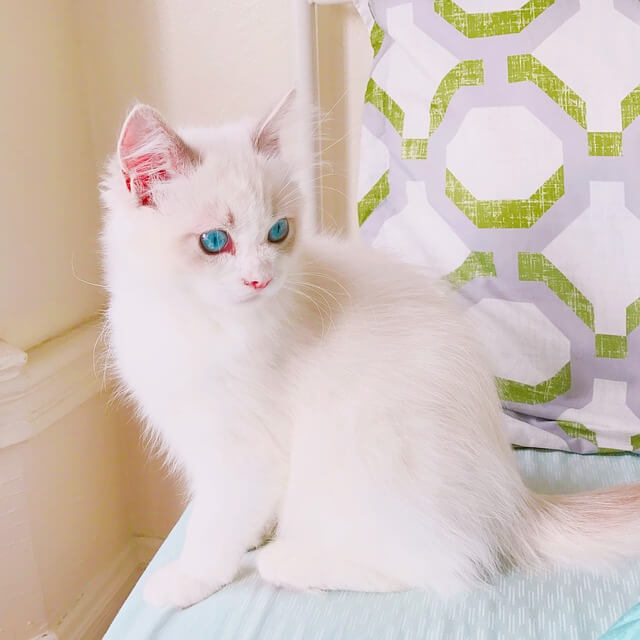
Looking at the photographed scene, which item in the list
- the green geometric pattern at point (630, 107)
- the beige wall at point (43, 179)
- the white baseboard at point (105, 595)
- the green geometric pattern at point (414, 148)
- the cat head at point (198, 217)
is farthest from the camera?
the white baseboard at point (105, 595)

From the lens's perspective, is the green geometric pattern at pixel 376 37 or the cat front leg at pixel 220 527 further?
the green geometric pattern at pixel 376 37

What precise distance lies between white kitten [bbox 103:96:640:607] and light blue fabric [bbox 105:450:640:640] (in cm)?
2

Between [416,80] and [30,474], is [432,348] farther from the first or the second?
[30,474]

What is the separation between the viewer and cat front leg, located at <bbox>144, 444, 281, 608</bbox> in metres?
0.84

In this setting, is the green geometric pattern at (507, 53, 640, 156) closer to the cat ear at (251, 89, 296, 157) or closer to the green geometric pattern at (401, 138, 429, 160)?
the green geometric pattern at (401, 138, 429, 160)

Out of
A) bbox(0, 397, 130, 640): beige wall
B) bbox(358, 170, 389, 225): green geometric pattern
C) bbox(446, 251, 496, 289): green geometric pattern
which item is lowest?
bbox(0, 397, 130, 640): beige wall

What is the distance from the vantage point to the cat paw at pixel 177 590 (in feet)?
2.75

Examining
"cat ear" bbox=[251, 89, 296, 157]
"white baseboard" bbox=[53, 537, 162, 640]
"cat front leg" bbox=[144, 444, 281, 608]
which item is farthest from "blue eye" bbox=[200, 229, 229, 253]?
"white baseboard" bbox=[53, 537, 162, 640]

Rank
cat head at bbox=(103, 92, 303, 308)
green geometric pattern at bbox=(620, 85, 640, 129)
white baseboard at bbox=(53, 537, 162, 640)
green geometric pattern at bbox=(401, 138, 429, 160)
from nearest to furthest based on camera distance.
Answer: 1. cat head at bbox=(103, 92, 303, 308)
2. green geometric pattern at bbox=(620, 85, 640, 129)
3. green geometric pattern at bbox=(401, 138, 429, 160)
4. white baseboard at bbox=(53, 537, 162, 640)

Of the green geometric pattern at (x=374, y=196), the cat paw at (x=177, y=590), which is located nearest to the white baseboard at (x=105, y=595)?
the cat paw at (x=177, y=590)

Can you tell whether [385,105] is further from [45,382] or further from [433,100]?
[45,382]

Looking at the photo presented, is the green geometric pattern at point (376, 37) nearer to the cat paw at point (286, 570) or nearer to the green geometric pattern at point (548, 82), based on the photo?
the green geometric pattern at point (548, 82)

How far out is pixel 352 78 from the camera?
1.40 metres

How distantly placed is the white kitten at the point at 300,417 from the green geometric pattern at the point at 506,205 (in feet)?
1.06
